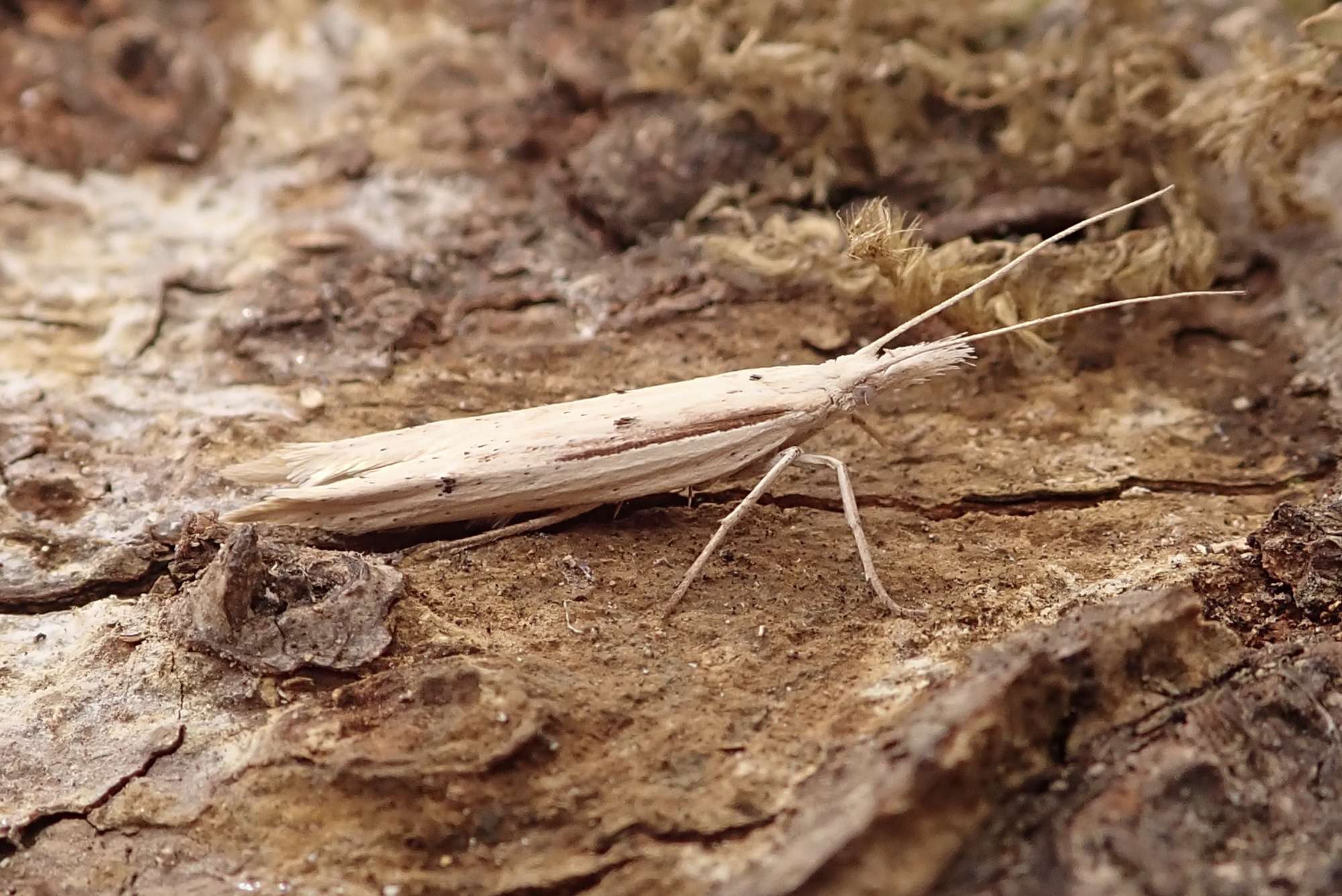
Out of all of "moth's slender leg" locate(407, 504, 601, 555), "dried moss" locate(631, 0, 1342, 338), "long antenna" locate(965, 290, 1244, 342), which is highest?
"dried moss" locate(631, 0, 1342, 338)

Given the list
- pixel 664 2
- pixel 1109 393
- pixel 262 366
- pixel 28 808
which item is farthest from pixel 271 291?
pixel 1109 393

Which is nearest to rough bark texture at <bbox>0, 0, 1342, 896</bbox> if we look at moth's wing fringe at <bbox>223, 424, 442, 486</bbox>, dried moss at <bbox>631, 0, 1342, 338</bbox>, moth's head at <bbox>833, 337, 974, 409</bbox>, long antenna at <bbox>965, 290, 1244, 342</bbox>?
dried moss at <bbox>631, 0, 1342, 338</bbox>

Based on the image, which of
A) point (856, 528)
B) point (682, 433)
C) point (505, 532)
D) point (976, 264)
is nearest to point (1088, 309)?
point (856, 528)

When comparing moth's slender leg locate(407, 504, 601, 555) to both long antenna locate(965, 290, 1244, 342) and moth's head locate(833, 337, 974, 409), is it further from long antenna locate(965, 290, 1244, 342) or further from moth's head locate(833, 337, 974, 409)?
long antenna locate(965, 290, 1244, 342)

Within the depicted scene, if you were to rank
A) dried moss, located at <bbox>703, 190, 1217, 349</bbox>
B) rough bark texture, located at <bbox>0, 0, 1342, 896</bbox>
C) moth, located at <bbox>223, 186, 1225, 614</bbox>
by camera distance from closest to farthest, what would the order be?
rough bark texture, located at <bbox>0, 0, 1342, 896</bbox>, moth, located at <bbox>223, 186, 1225, 614</bbox>, dried moss, located at <bbox>703, 190, 1217, 349</bbox>

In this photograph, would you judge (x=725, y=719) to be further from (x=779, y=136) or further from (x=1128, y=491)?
(x=779, y=136)

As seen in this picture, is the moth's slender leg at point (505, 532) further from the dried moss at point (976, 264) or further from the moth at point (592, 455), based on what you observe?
the dried moss at point (976, 264)

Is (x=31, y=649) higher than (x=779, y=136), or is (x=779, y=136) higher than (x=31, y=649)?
(x=779, y=136)
